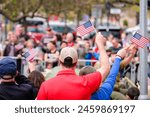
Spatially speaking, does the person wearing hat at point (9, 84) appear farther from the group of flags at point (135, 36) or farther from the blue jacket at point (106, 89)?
the group of flags at point (135, 36)

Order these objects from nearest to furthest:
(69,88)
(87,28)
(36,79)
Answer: (69,88)
(87,28)
(36,79)

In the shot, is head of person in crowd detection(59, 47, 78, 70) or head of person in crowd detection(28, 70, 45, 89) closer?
head of person in crowd detection(59, 47, 78, 70)

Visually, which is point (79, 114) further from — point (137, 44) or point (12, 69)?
point (137, 44)

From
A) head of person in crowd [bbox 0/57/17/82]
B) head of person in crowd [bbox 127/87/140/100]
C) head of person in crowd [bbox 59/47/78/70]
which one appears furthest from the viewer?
head of person in crowd [bbox 127/87/140/100]

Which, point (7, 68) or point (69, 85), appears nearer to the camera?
point (69, 85)

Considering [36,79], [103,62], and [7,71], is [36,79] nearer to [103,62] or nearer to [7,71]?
[7,71]

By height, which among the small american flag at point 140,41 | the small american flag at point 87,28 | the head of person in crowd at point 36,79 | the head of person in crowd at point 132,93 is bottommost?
the head of person in crowd at point 132,93

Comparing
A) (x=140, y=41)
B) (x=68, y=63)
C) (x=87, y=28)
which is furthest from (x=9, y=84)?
(x=140, y=41)

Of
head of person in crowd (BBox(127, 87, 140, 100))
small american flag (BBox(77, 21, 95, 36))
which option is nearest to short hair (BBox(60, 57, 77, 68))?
small american flag (BBox(77, 21, 95, 36))

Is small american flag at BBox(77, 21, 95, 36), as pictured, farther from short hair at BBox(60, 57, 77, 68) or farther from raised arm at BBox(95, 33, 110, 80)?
short hair at BBox(60, 57, 77, 68)

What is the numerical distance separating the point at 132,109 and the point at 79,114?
519 mm

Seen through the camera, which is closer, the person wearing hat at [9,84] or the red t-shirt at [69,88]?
the red t-shirt at [69,88]

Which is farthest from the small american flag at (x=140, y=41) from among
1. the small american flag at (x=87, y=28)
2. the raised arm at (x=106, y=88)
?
the raised arm at (x=106, y=88)

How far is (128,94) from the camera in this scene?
9141mm
